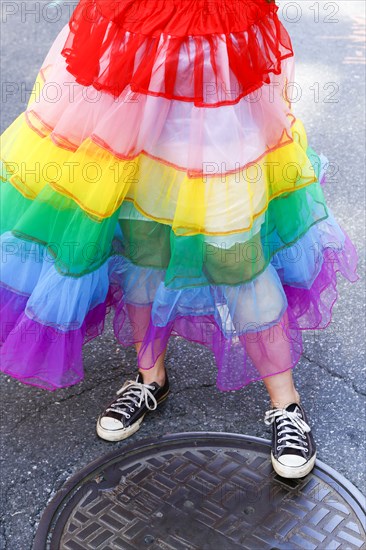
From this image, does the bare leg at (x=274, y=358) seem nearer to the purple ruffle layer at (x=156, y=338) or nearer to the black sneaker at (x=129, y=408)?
the purple ruffle layer at (x=156, y=338)

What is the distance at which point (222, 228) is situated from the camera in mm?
2141

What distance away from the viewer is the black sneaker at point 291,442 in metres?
2.39

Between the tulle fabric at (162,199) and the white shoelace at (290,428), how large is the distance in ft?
0.51

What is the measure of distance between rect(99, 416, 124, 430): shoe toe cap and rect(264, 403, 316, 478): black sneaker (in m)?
0.43

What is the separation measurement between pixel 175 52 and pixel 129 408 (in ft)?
3.54

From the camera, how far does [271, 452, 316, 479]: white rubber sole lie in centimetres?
238

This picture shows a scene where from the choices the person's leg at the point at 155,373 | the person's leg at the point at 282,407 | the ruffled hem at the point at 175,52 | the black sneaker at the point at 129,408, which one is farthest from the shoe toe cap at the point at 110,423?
the ruffled hem at the point at 175,52

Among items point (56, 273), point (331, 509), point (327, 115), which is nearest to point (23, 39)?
point (327, 115)

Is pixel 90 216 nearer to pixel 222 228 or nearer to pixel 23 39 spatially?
pixel 222 228

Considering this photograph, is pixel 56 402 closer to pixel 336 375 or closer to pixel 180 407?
pixel 180 407

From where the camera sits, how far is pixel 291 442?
2428mm

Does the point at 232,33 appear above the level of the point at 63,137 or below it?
above

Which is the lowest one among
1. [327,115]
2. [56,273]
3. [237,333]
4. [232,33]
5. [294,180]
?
[327,115]

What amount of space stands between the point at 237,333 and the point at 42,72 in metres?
0.88
